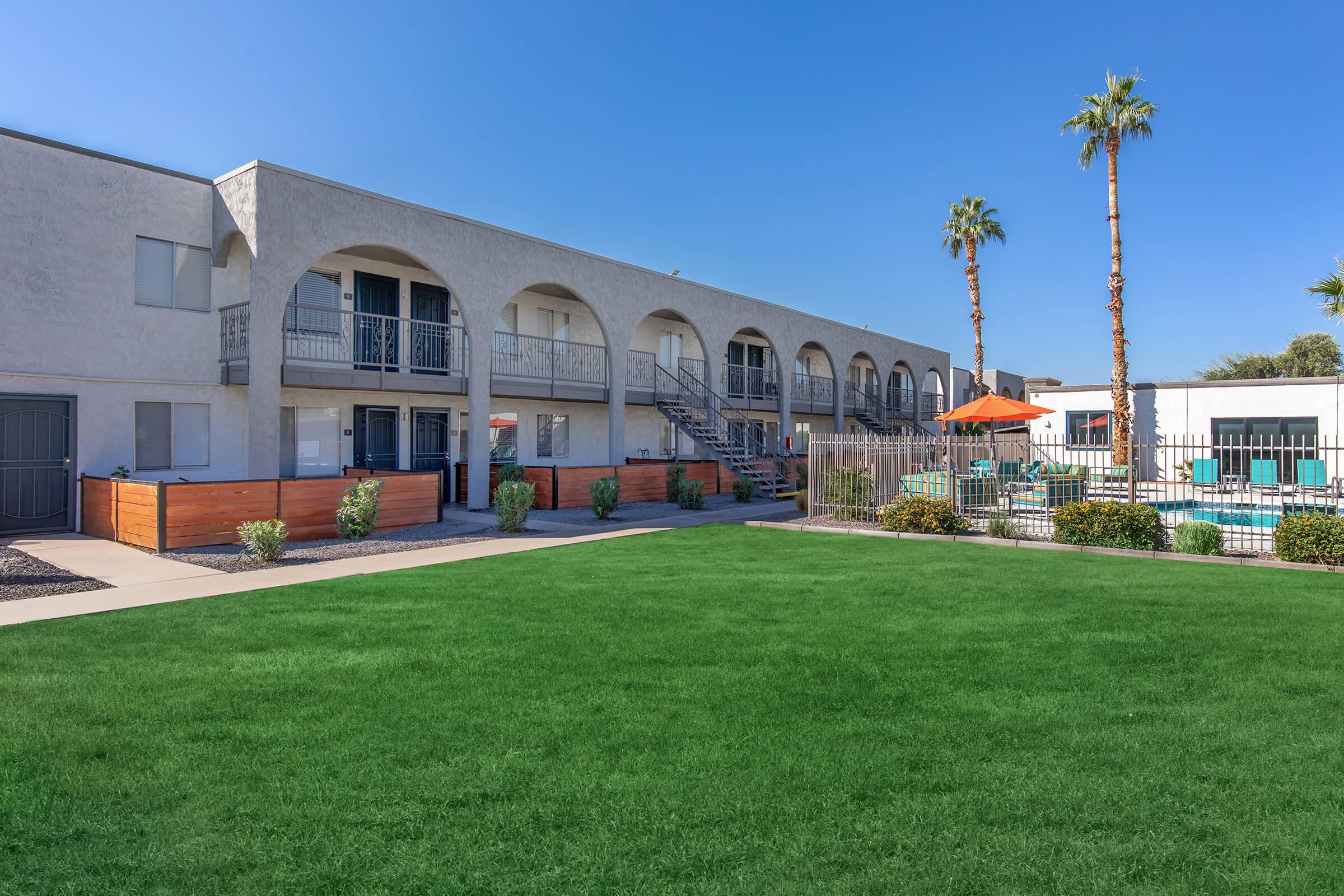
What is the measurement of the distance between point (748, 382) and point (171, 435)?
17822 mm

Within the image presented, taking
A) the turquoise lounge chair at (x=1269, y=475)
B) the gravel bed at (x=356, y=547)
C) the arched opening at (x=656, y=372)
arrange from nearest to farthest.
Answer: the gravel bed at (x=356, y=547)
the turquoise lounge chair at (x=1269, y=475)
the arched opening at (x=656, y=372)

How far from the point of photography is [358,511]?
1307 cm

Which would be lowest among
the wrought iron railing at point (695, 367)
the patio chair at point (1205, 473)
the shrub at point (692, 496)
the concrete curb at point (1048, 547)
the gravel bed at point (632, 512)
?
the concrete curb at point (1048, 547)

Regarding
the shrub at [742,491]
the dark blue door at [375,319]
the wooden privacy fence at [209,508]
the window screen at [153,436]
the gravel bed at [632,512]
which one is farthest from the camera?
the shrub at [742,491]

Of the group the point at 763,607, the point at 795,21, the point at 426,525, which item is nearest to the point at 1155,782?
the point at 763,607

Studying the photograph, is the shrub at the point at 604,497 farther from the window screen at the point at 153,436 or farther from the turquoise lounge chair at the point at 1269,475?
the turquoise lounge chair at the point at 1269,475

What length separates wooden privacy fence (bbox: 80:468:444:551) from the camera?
38.4 ft

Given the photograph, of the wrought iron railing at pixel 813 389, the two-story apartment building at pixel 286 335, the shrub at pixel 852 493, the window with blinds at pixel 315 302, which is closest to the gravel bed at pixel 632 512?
the two-story apartment building at pixel 286 335

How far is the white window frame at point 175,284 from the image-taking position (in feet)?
47.8

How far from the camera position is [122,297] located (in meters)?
14.3

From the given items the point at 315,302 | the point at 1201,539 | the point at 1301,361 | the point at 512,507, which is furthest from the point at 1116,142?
the point at 1301,361

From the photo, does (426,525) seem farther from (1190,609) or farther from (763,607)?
(1190,609)

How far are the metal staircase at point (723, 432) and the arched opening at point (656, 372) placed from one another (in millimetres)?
307

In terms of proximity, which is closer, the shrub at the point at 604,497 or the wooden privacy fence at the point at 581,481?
the shrub at the point at 604,497
